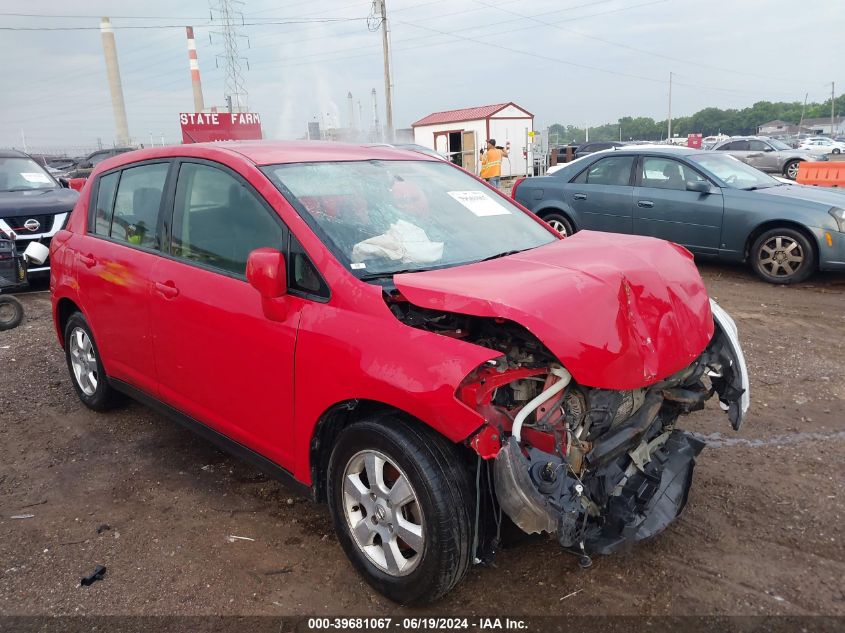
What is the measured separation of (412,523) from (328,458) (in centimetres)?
52

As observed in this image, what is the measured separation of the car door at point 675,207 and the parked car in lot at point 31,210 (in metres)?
7.58

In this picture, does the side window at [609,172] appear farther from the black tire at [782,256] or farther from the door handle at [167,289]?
the door handle at [167,289]

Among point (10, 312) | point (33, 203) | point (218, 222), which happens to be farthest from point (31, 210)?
point (218, 222)

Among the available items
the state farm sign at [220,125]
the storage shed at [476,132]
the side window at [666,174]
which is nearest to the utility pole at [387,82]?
the storage shed at [476,132]

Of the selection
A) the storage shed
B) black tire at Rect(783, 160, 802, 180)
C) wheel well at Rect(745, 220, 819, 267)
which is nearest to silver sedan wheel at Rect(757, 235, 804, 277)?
wheel well at Rect(745, 220, 819, 267)

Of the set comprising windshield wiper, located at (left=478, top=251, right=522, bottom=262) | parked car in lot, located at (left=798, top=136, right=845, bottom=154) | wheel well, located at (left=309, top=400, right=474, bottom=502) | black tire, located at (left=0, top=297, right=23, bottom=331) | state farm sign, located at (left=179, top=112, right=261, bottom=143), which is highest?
state farm sign, located at (left=179, top=112, right=261, bottom=143)

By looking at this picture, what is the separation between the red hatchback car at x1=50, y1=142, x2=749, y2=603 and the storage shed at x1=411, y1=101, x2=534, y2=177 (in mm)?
26751

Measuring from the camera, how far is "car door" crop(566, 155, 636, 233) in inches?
339

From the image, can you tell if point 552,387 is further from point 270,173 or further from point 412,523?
point 270,173

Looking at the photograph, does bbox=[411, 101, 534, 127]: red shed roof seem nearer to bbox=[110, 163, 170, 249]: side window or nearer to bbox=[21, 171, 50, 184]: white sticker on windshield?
bbox=[21, 171, 50, 184]: white sticker on windshield

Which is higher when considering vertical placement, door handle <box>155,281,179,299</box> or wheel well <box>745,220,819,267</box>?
door handle <box>155,281,179,299</box>

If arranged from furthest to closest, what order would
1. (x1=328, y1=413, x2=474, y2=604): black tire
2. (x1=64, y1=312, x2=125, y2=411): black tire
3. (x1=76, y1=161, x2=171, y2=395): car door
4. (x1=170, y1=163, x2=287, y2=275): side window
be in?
(x1=64, y1=312, x2=125, y2=411): black tire < (x1=76, y1=161, x2=171, y2=395): car door < (x1=170, y1=163, x2=287, y2=275): side window < (x1=328, y1=413, x2=474, y2=604): black tire

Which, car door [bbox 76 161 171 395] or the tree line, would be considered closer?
car door [bbox 76 161 171 395]

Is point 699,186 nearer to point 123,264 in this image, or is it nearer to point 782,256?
point 782,256
